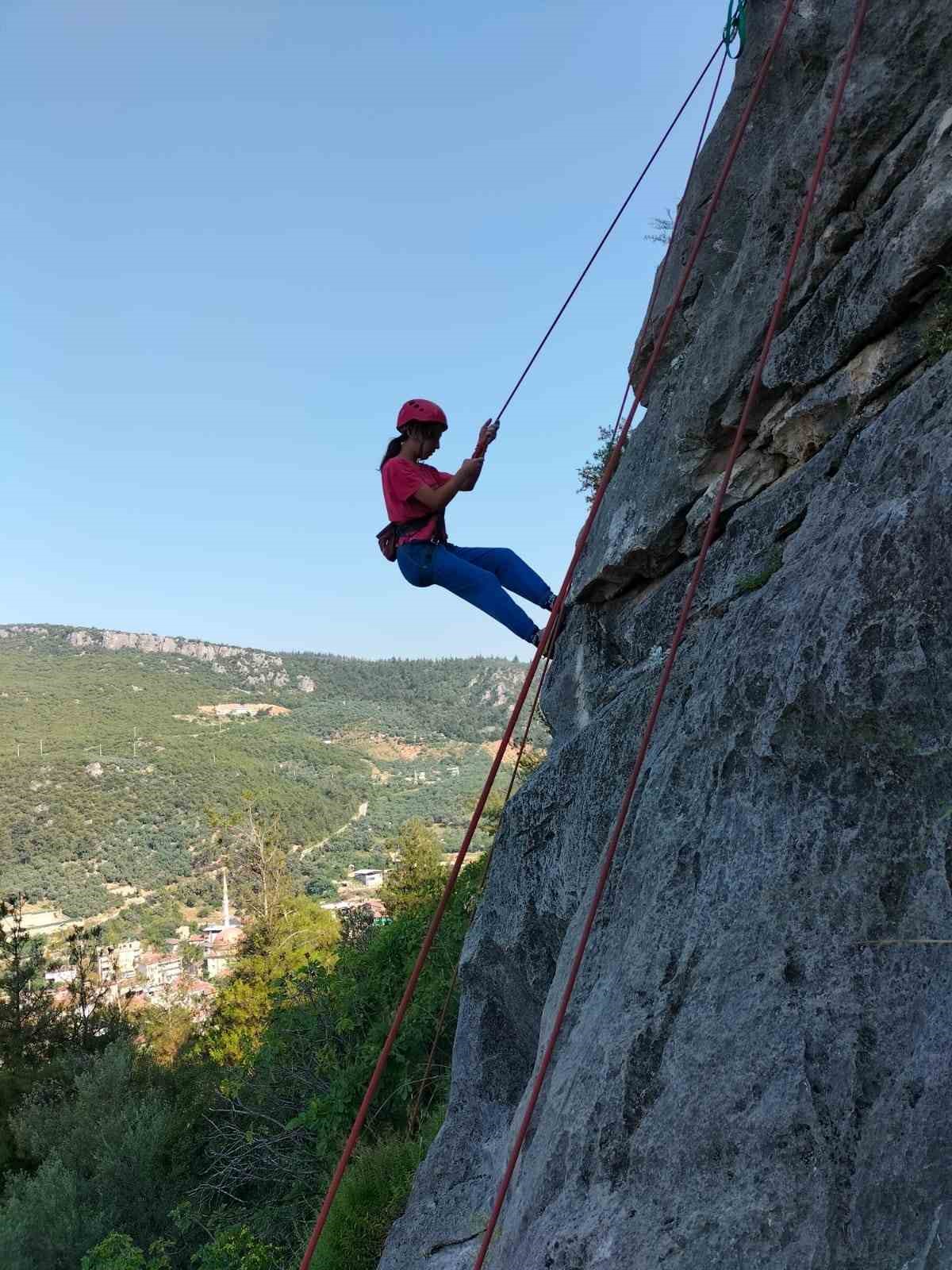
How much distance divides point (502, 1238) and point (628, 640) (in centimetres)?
329

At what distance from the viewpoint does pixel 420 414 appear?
567 cm

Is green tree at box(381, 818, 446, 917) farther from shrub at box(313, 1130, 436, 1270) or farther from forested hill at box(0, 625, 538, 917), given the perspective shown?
forested hill at box(0, 625, 538, 917)

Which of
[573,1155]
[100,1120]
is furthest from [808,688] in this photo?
[100,1120]

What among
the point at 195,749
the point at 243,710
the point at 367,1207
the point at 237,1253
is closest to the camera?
the point at 367,1207

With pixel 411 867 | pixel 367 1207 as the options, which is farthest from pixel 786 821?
pixel 411 867

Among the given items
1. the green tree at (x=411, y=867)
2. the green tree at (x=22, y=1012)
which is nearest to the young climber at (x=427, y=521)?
the green tree at (x=22, y=1012)

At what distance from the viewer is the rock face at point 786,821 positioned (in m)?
2.59

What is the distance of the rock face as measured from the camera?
259cm

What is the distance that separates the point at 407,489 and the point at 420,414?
0.58 meters

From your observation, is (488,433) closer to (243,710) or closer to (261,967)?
(261,967)

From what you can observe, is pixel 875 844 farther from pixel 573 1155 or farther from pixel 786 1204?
pixel 573 1155

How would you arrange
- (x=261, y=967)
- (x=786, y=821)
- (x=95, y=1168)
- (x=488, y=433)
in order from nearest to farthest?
(x=786, y=821)
(x=488, y=433)
(x=95, y=1168)
(x=261, y=967)

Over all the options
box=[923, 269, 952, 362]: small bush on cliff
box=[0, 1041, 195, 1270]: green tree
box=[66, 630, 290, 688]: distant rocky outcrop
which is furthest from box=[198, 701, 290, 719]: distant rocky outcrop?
box=[923, 269, 952, 362]: small bush on cliff

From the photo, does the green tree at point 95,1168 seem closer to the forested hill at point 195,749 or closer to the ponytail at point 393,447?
the ponytail at point 393,447
